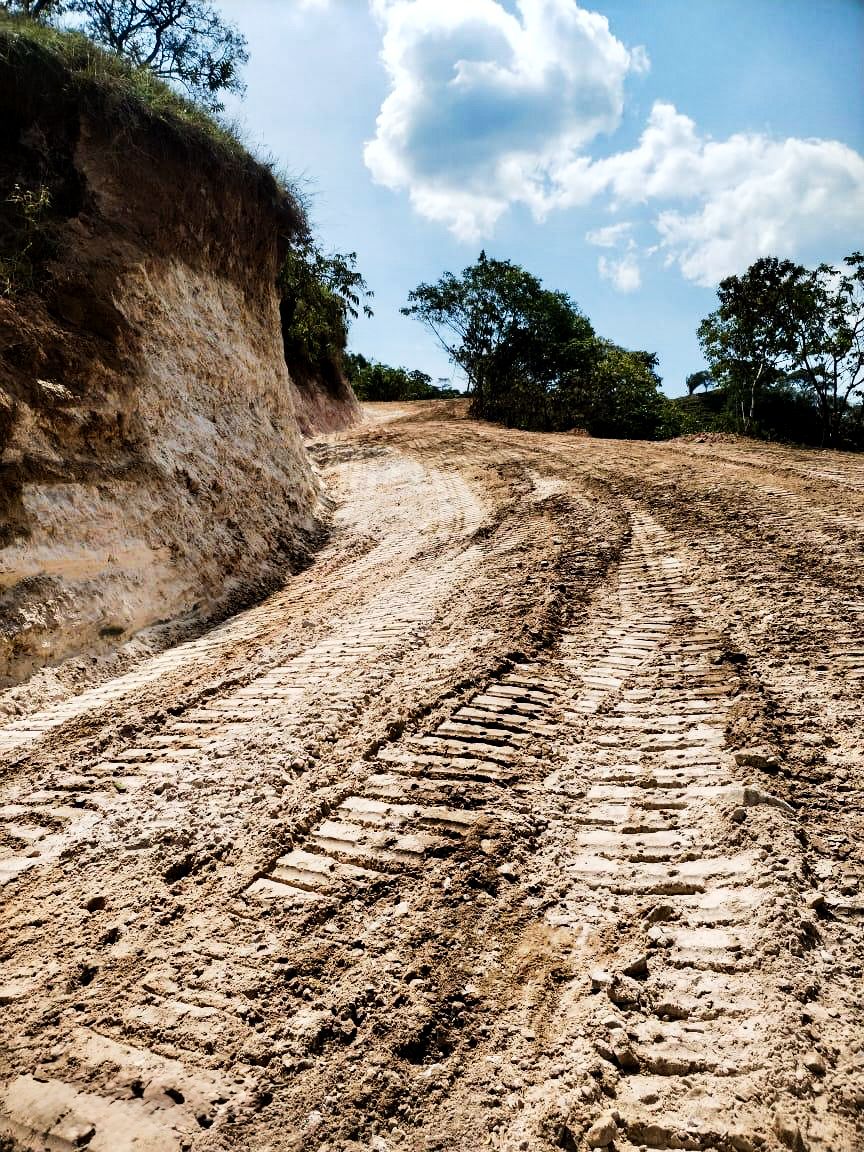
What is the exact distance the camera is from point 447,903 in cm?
174

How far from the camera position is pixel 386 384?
29.1 m

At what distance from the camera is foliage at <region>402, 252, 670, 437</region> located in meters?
19.3

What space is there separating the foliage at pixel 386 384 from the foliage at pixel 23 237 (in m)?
23.8

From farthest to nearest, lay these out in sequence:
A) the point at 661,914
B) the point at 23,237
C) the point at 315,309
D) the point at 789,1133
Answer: the point at 315,309, the point at 23,237, the point at 661,914, the point at 789,1133

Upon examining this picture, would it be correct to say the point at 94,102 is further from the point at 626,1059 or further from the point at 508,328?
the point at 508,328

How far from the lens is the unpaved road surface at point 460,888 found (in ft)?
4.13

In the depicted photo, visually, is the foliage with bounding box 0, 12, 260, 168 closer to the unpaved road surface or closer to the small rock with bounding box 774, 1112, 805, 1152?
the unpaved road surface

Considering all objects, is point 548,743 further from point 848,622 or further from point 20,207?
point 20,207

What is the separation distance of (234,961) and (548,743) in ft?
4.53

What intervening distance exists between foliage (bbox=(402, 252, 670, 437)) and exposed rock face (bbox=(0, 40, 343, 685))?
1331cm

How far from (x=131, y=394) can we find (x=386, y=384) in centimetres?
2541

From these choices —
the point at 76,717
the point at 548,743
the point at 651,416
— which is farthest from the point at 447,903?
the point at 651,416

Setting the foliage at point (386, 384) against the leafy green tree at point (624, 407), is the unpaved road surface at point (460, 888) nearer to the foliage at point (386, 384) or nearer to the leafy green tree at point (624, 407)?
the leafy green tree at point (624, 407)

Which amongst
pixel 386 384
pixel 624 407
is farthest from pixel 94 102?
pixel 386 384
